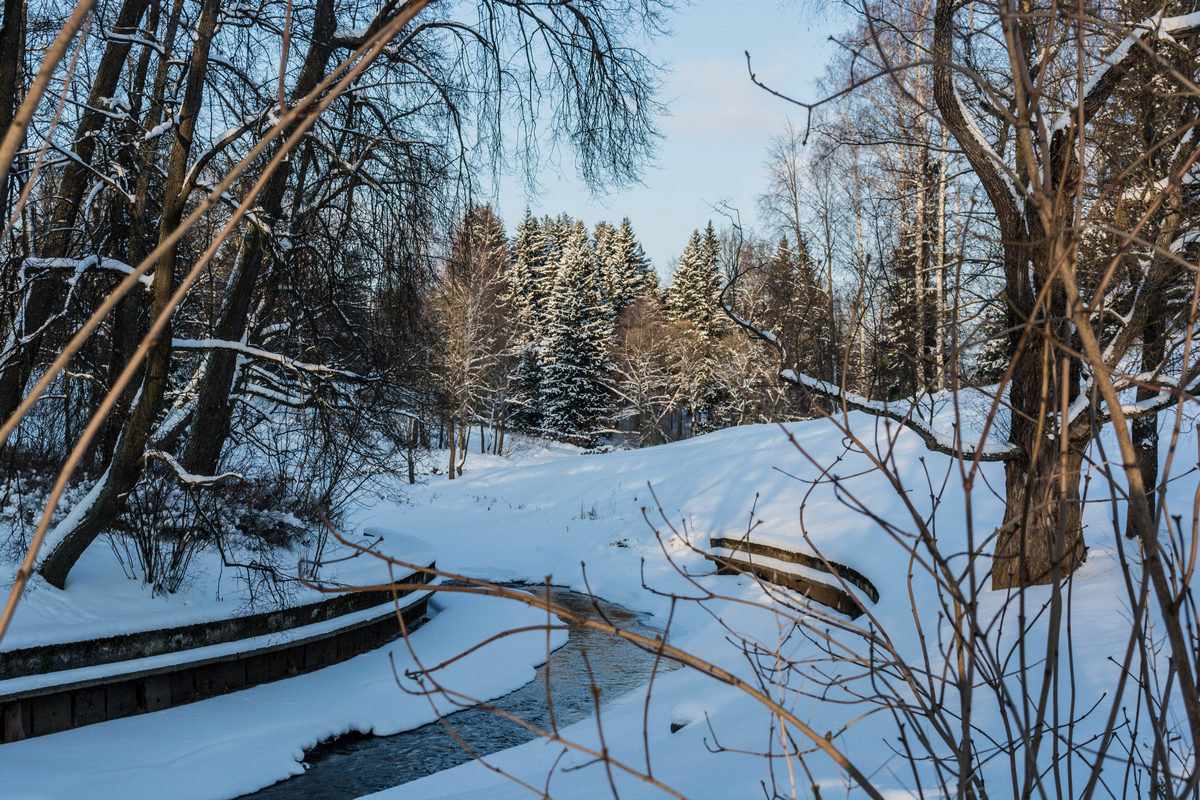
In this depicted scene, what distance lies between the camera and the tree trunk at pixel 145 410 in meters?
5.61

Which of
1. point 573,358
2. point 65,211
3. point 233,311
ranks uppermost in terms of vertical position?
point 573,358

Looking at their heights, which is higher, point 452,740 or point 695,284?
point 695,284

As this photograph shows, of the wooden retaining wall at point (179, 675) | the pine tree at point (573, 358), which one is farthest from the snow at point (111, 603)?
the pine tree at point (573, 358)

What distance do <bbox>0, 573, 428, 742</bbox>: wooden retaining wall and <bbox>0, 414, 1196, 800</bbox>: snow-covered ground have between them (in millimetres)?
156

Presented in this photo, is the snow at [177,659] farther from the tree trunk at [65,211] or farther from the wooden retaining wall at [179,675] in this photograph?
the tree trunk at [65,211]

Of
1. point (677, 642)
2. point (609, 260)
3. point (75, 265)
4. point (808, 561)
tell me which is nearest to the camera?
point (75, 265)

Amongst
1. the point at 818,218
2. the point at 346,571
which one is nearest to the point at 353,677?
the point at 346,571

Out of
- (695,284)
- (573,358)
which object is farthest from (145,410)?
(695,284)

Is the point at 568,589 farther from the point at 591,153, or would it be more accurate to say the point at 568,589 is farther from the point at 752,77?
the point at 752,77

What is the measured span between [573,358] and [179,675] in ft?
91.9

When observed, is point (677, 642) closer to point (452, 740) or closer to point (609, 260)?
point (452, 740)

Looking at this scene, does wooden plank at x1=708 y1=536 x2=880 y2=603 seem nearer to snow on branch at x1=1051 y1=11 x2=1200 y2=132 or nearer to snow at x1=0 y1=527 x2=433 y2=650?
snow on branch at x1=1051 y1=11 x2=1200 y2=132

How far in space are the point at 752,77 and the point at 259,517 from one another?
24.2ft

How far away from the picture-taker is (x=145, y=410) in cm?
567
